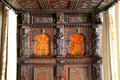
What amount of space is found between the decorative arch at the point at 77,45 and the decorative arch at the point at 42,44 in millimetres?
894

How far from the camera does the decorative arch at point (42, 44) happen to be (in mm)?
6887

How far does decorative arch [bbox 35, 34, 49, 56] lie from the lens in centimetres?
689

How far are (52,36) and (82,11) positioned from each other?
4.56 feet

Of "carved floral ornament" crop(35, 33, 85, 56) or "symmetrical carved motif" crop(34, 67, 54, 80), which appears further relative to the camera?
"carved floral ornament" crop(35, 33, 85, 56)

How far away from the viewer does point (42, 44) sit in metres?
6.91

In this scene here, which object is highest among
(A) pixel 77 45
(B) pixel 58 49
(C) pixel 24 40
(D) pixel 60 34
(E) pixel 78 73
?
(D) pixel 60 34

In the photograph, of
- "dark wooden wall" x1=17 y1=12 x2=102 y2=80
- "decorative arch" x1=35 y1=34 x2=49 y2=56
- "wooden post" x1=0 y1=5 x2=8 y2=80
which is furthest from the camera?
"decorative arch" x1=35 y1=34 x2=49 y2=56

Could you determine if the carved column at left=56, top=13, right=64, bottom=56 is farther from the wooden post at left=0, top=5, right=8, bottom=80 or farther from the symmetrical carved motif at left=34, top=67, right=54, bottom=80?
the wooden post at left=0, top=5, right=8, bottom=80

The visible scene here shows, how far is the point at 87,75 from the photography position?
6.77 metres

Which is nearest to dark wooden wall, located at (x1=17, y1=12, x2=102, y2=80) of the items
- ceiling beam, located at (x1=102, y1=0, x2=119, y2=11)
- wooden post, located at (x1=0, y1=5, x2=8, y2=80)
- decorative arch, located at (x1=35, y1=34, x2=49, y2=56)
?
decorative arch, located at (x1=35, y1=34, x2=49, y2=56)

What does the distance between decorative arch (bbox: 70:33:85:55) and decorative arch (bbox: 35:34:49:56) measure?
2.93 ft

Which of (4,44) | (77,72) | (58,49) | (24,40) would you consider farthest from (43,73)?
(4,44)

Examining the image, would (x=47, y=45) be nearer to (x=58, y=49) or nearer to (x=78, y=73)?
(x=58, y=49)

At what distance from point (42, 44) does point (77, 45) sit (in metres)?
1.26
